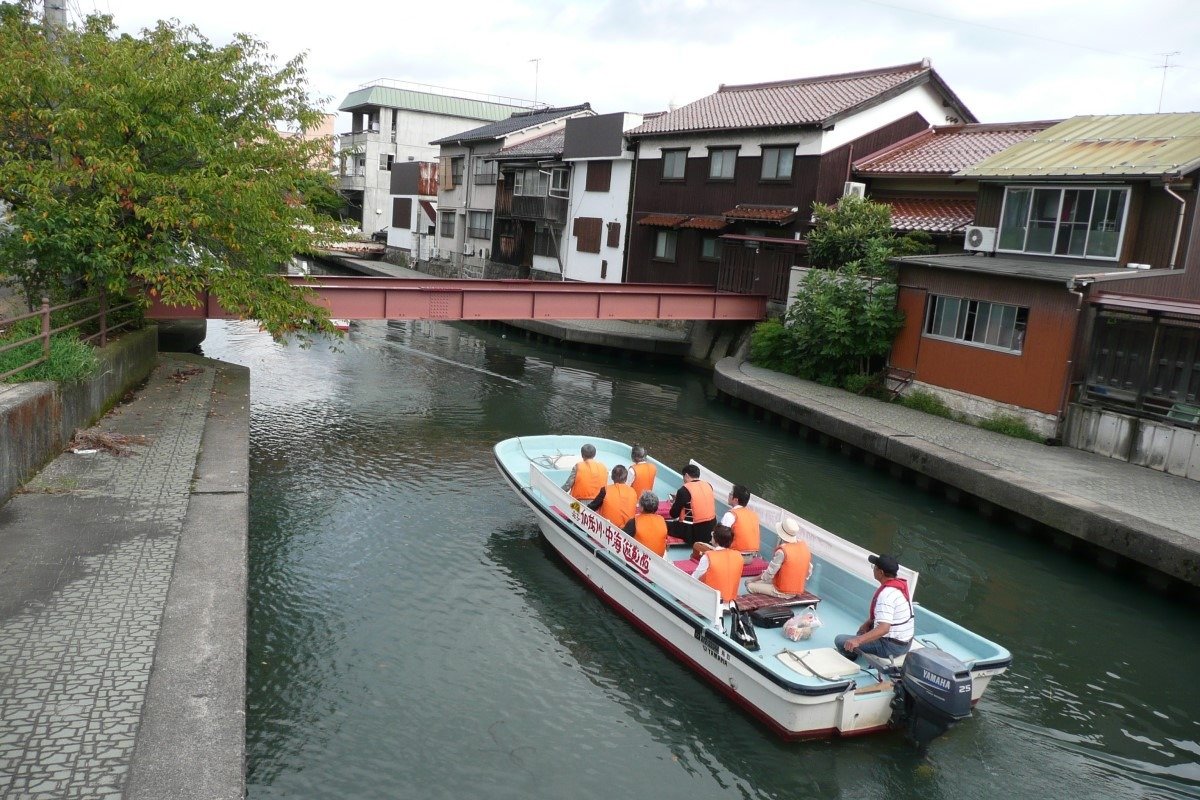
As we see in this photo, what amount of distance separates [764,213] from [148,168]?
67.7 ft

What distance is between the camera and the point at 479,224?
2051 inches

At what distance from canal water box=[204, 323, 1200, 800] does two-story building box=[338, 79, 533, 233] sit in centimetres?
5595

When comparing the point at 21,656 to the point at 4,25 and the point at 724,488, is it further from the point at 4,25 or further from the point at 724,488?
the point at 4,25

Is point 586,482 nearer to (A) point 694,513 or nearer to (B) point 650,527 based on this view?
(A) point 694,513

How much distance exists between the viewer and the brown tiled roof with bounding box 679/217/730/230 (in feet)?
109

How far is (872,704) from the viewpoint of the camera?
898cm

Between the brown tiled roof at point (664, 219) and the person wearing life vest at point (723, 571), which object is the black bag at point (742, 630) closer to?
the person wearing life vest at point (723, 571)

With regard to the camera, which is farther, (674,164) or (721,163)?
(674,164)

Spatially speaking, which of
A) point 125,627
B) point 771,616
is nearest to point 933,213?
point 771,616

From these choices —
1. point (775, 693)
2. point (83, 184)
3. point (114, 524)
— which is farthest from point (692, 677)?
point (83, 184)

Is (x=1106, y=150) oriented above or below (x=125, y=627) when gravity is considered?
above

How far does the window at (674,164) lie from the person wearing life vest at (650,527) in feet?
86.6

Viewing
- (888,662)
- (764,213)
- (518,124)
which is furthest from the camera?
(518,124)

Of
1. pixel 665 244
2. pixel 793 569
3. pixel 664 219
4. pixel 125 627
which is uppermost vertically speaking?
pixel 664 219
